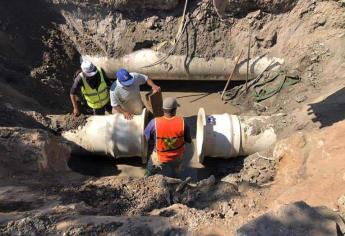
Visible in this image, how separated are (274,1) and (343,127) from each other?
4.04m

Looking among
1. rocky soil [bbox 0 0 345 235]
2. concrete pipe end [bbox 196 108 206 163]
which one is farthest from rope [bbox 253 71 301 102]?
concrete pipe end [bbox 196 108 206 163]

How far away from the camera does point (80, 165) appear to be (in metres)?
7.59

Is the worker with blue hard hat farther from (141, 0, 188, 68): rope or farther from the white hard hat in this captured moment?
(141, 0, 188, 68): rope

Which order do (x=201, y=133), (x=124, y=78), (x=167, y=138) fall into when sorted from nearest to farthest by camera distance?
(x=167, y=138), (x=124, y=78), (x=201, y=133)

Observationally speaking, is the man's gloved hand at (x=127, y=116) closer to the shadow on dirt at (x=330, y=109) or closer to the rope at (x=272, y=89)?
the shadow on dirt at (x=330, y=109)

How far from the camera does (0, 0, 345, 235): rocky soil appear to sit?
12.7 ft

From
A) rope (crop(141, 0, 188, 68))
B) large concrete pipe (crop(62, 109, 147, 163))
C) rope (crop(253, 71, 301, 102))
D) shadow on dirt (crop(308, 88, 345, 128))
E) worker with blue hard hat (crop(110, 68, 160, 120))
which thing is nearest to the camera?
shadow on dirt (crop(308, 88, 345, 128))

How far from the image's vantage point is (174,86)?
32.4 feet

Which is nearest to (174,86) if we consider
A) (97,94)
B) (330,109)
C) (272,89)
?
(272,89)

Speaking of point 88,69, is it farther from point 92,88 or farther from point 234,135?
point 234,135

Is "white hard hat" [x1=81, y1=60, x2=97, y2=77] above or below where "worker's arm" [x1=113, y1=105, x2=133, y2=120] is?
above

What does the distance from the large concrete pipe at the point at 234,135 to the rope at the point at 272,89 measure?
69.1 inches

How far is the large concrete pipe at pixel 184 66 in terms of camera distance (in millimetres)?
9164

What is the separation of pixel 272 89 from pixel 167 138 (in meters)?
3.88
